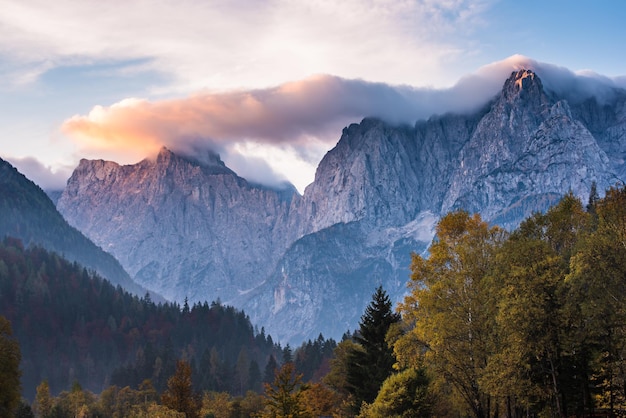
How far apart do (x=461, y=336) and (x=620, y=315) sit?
15.1 m

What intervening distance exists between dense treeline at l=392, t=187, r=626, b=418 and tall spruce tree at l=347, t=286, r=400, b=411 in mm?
11222

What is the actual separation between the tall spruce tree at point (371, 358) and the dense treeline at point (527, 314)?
11222 millimetres

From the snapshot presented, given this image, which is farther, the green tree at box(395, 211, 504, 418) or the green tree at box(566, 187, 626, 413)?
the green tree at box(395, 211, 504, 418)

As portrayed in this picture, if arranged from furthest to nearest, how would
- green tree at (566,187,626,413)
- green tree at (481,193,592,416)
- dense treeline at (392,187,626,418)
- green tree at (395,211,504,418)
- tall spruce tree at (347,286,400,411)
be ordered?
1. tall spruce tree at (347,286,400,411)
2. green tree at (395,211,504,418)
3. green tree at (481,193,592,416)
4. dense treeline at (392,187,626,418)
5. green tree at (566,187,626,413)

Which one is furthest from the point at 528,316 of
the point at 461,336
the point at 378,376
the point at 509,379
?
the point at 378,376

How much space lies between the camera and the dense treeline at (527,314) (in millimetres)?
53500

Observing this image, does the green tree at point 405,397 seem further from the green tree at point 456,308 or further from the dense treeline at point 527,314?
the green tree at point 456,308

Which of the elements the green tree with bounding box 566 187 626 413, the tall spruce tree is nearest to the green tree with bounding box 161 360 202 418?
the tall spruce tree

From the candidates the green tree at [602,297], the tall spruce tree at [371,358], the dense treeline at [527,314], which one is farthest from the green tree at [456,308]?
the tall spruce tree at [371,358]

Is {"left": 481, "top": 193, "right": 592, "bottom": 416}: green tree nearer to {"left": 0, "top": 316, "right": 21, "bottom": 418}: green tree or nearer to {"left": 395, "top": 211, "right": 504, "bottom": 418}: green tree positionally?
{"left": 395, "top": 211, "right": 504, "bottom": 418}: green tree

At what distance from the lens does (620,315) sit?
51625mm

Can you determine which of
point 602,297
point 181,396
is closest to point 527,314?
point 602,297

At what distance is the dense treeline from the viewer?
5350cm

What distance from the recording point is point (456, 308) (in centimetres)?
6353
